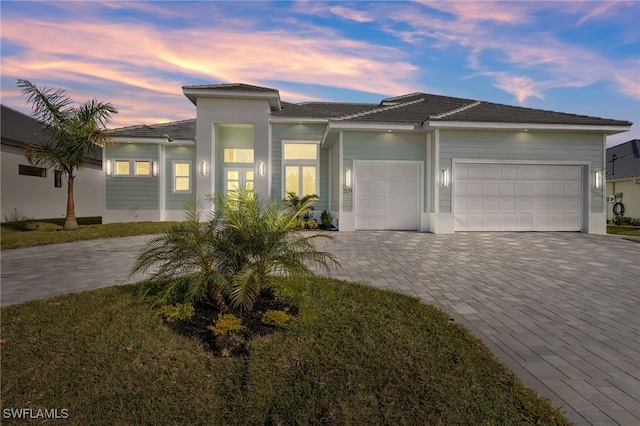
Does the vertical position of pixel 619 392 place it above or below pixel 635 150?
below

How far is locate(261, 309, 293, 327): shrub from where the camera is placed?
11.0ft

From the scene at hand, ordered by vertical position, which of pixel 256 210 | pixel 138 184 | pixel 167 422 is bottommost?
pixel 167 422

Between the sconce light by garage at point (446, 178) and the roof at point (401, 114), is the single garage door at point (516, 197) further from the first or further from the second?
the roof at point (401, 114)

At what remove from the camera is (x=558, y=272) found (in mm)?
6223

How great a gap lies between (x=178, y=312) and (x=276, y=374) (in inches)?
55.8

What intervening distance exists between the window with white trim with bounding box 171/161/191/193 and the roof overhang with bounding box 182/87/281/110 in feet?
12.0

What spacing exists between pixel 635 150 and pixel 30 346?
3133 cm

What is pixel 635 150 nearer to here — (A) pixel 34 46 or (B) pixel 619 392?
(B) pixel 619 392

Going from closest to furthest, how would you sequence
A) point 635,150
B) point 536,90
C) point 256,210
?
point 256,210
point 536,90
point 635,150

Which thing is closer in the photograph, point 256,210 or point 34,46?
point 256,210

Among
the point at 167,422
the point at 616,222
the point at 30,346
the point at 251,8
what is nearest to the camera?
the point at 167,422

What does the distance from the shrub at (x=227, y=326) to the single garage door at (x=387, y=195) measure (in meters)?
9.30

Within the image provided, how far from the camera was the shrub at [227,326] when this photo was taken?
3.19 meters

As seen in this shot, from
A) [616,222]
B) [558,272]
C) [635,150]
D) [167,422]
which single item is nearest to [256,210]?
[167,422]
